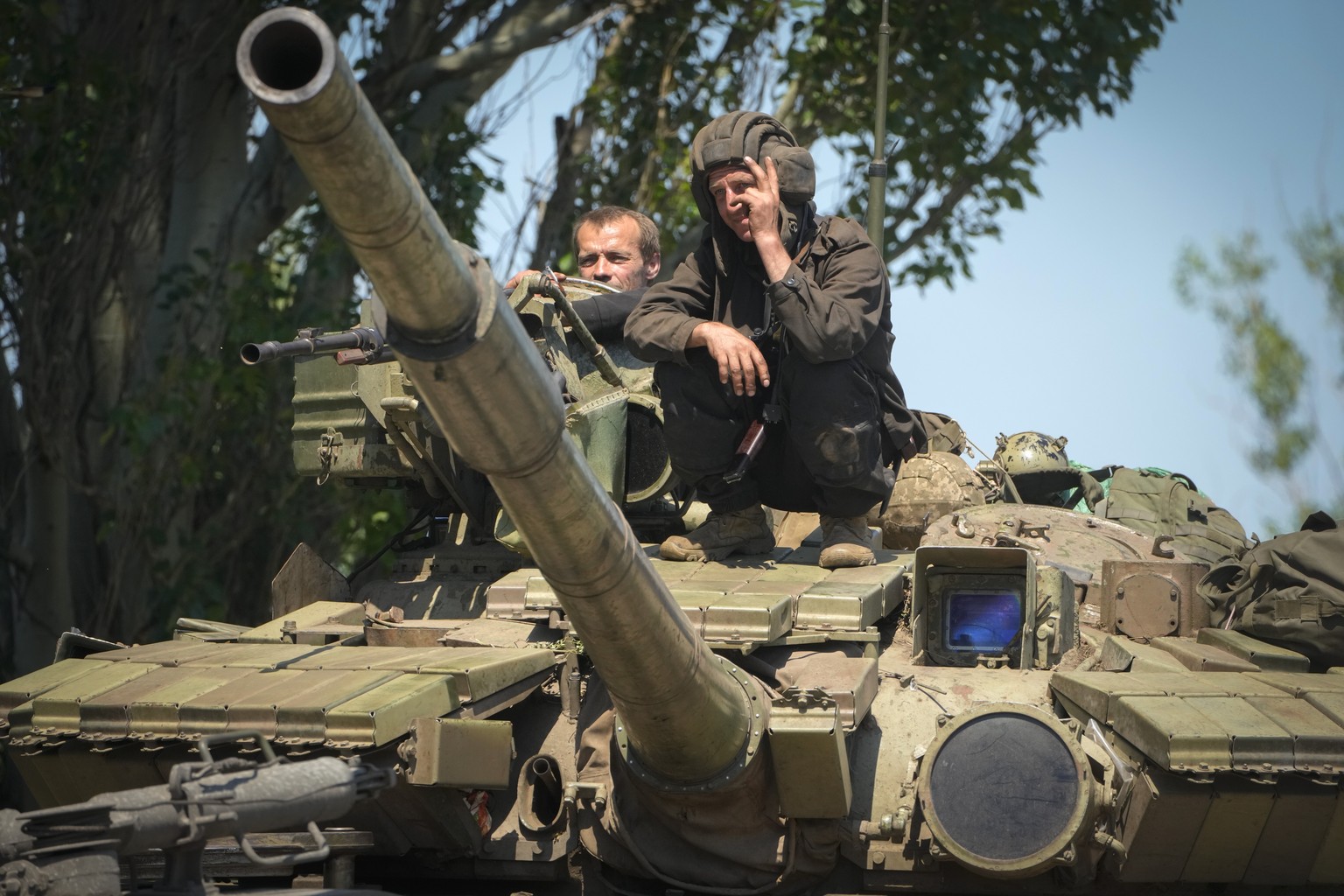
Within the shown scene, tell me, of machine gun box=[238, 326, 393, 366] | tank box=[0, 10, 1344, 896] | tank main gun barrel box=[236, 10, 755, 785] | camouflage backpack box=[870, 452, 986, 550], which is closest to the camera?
tank main gun barrel box=[236, 10, 755, 785]

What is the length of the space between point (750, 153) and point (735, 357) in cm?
94

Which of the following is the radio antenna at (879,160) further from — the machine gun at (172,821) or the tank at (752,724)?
the machine gun at (172,821)

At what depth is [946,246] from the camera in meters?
20.6

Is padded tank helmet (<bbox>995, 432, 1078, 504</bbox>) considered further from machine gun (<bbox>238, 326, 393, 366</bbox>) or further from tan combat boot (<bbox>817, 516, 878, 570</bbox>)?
machine gun (<bbox>238, 326, 393, 366</bbox>)

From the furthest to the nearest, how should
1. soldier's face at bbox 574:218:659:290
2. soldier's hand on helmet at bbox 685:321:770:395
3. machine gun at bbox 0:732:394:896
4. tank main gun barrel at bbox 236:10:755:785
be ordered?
1. soldier's face at bbox 574:218:659:290
2. soldier's hand on helmet at bbox 685:321:770:395
3. machine gun at bbox 0:732:394:896
4. tank main gun barrel at bbox 236:10:755:785

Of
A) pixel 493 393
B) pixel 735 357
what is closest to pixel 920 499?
pixel 735 357

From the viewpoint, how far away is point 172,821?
5.22 meters

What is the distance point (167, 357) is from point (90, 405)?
30.6 inches

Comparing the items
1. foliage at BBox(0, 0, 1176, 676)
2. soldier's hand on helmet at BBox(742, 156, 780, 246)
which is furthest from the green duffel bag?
foliage at BBox(0, 0, 1176, 676)

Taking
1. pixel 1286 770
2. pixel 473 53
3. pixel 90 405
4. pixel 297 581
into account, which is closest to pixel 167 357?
pixel 90 405

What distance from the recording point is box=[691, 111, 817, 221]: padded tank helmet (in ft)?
25.7

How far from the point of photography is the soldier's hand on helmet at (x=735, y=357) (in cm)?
756

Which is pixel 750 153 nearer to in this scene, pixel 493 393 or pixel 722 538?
pixel 722 538

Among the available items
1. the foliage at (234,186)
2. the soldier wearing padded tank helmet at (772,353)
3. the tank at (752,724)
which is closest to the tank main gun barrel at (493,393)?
the tank at (752,724)
